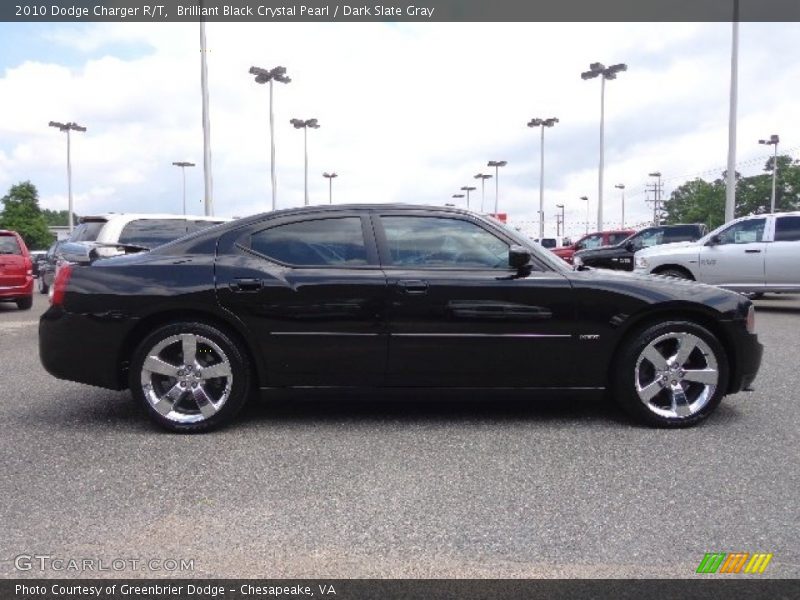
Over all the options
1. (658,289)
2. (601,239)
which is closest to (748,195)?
(601,239)

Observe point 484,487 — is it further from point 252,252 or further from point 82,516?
point 252,252

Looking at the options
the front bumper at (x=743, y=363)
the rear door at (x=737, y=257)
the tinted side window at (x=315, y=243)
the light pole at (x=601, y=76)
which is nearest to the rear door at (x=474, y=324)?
the tinted side window at (x=315, y=243)

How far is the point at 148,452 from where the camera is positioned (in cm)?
405

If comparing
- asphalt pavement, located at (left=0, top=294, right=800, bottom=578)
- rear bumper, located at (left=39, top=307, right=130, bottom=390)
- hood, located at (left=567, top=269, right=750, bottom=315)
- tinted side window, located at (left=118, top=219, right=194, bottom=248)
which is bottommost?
asphalt pavement, located at (left=0, top=294, right=800, bottom=578)

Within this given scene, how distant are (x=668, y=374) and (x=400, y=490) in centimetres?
212

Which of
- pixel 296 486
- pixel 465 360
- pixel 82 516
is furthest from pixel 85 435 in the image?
pixel 465 360

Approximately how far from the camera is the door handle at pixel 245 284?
442 cm

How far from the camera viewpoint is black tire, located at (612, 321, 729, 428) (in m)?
4.49

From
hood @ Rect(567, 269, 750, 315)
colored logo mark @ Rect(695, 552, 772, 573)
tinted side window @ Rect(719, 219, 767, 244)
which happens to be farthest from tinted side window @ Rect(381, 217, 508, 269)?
tinted side window @ Rect(719, 219, 767, 244)

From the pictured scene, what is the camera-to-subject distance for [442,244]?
15.1 ft

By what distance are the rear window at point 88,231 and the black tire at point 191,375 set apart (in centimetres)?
515

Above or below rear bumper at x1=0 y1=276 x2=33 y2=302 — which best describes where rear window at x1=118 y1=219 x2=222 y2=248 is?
above

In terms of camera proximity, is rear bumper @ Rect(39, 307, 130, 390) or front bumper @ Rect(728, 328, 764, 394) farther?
front bumper @ Rect(728, 328, 764, 394)

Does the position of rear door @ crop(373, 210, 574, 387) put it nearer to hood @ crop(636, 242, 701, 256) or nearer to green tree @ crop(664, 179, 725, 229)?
hood @ crop(636, 242, 701, 256)
